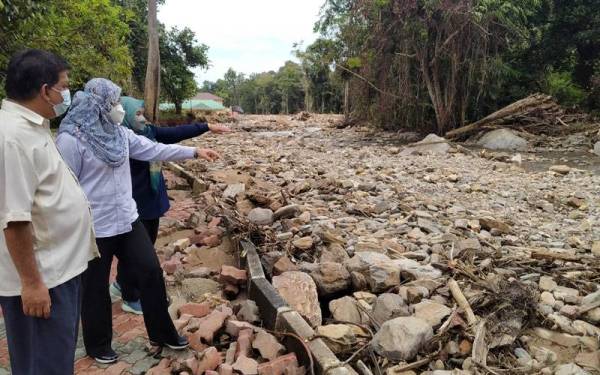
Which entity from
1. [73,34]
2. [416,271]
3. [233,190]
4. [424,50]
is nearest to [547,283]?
[416,271]

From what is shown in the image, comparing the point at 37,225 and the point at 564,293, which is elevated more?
the point at 37,225

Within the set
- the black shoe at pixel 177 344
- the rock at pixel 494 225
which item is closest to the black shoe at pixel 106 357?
the black shoe at pixel 177 344

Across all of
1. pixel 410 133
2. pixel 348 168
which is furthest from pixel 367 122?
pixel 348 168

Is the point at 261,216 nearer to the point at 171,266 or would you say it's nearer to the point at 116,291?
the point at 171,266

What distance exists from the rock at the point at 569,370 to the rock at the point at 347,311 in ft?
3.93

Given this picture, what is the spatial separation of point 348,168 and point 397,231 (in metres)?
4.25

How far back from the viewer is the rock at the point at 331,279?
141 inches

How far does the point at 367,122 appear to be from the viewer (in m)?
17.1

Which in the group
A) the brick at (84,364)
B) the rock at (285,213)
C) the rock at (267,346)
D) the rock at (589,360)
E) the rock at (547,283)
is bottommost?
the rock at (589,360)

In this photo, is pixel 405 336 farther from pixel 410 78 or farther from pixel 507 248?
pixel 410 78

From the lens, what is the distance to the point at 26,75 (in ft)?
5.64

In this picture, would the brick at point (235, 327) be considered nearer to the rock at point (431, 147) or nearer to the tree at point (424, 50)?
the rock at point (431, 147)

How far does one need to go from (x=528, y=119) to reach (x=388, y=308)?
11.8 m

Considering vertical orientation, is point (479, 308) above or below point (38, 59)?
below
